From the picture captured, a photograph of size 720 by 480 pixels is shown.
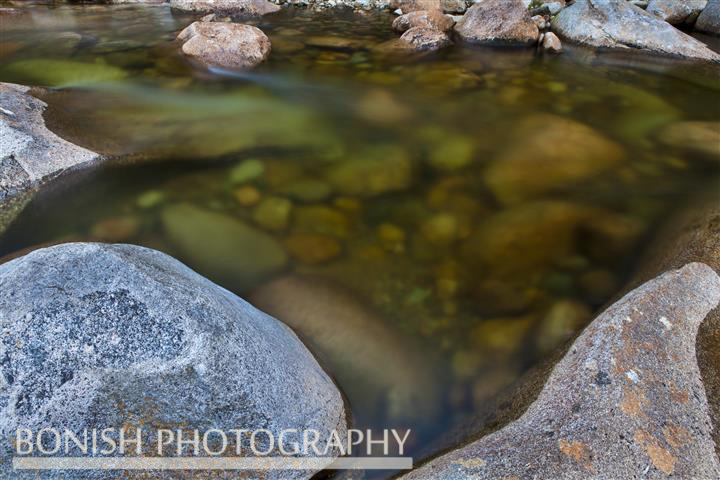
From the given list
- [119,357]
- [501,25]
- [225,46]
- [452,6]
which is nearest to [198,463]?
[119,357]

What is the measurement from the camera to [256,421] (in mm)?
1675

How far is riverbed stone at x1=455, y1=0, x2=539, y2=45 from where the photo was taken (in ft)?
26.7

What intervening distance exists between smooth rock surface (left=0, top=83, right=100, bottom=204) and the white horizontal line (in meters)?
A: 2.44

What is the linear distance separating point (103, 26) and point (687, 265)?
31.1 ft

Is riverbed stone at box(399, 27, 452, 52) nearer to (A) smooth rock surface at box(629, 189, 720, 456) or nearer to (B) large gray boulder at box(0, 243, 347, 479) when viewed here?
(A) smooth rock surface at box(629, 189, 720, 456)

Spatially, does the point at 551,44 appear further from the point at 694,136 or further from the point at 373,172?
the point at 373,172

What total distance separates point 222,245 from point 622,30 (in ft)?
26.8

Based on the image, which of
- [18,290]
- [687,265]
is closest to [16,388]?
[18,290]

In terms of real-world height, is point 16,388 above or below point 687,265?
above

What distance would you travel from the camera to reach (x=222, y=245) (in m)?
3.14

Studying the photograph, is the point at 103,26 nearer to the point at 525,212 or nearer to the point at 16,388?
the point at 525,212

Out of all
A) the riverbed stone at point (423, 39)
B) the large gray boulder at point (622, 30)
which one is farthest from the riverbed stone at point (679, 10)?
the riverbed stone at point (423, 39)

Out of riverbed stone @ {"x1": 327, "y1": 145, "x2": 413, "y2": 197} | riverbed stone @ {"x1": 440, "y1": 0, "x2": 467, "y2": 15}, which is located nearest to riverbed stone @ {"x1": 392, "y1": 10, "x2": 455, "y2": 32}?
riverbed stone @ {"x1": 440, "y1": 0, "x2": 467, "y2": 15}

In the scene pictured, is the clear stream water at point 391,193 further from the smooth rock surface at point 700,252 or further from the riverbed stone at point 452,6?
the riverbed stone at point 452,6
